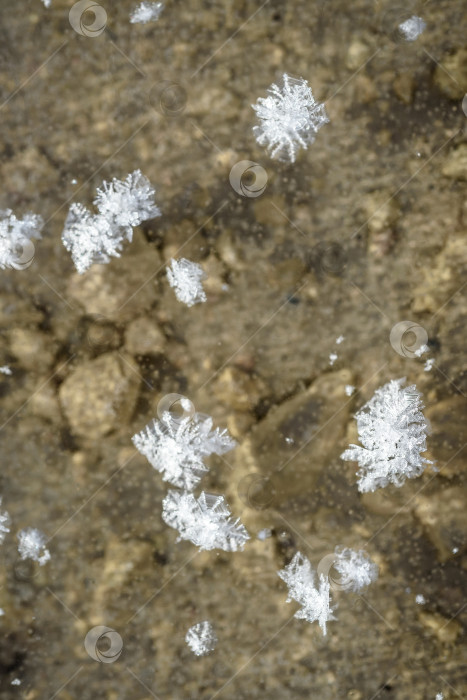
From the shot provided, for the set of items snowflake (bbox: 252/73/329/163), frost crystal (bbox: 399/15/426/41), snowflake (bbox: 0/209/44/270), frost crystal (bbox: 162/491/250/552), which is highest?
frost crystal (bbox: 399/15/426/41)

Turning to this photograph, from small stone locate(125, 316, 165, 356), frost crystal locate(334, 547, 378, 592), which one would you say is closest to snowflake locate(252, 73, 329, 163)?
small stone locate(125, 316, 165, 356)

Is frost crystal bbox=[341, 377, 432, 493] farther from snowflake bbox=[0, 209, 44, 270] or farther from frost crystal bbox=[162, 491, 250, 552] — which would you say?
snowflake bbox=[0, 209, 44, 270]

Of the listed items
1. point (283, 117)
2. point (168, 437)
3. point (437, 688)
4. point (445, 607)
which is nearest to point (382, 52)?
point (283, 117)

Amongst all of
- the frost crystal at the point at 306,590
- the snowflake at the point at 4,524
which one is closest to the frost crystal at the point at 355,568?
the frost crystal at the point at 306,590

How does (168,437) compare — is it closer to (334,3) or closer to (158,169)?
(158,169)

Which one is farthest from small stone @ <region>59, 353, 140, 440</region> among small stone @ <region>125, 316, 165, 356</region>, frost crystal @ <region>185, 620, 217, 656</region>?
frost crystal @ <region>185, 620, 217, 656</region>

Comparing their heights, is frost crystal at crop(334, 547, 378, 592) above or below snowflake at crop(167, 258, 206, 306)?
below
